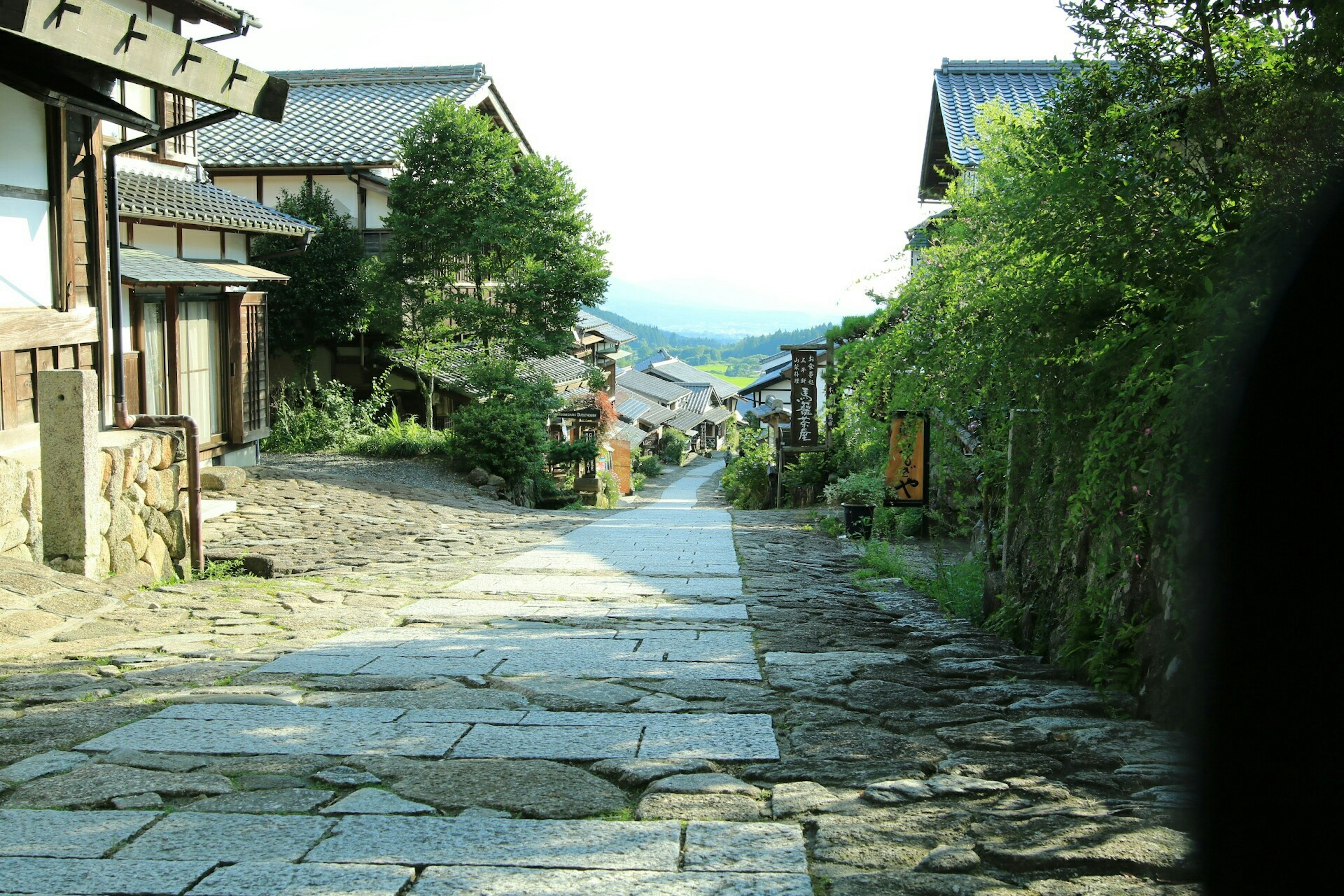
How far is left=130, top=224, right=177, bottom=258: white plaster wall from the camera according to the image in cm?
1559

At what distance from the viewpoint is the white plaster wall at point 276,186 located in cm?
2450

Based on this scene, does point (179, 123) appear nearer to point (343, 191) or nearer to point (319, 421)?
point (319, 421)

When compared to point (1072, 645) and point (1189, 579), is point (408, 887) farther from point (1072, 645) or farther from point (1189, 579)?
point (1072, 645)

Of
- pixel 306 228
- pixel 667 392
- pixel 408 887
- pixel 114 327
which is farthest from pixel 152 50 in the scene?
pixel 667 392

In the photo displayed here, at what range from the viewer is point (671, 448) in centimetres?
5841

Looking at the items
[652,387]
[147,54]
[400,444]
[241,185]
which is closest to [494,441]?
[400,444]

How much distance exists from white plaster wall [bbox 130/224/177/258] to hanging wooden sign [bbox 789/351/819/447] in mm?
12052

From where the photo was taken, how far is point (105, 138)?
1366 centimetres

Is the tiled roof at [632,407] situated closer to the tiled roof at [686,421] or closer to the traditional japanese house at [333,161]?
the tiled roof at [686,421]

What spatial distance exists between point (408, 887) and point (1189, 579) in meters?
3.09

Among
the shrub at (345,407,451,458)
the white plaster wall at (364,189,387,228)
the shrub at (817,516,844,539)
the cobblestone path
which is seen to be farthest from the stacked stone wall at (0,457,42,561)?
the white plaster wall at (364,189,387,228)

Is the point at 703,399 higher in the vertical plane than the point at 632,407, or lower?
higher

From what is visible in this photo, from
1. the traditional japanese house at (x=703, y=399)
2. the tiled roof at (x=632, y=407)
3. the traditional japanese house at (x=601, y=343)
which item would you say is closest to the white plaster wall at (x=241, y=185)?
the traditional japanese house at (x=601, y=343)

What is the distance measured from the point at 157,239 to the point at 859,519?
11943 millimetres
